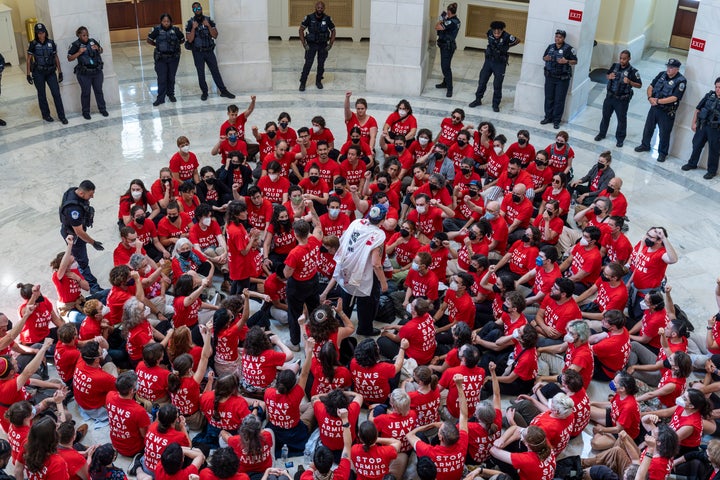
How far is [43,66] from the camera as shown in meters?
13.7

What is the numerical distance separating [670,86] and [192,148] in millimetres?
8252

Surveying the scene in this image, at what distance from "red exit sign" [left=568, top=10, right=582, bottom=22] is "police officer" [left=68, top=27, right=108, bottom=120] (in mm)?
8742

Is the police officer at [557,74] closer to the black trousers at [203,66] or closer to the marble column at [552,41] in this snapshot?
the marble column at [552,41]

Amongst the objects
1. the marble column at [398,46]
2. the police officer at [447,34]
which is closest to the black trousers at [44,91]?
the marble column at [398,46]

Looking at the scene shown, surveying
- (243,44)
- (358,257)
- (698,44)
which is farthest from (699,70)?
(243,44)

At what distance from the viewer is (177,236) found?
377 inches

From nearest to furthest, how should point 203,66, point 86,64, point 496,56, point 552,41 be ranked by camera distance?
point 86,64
point 552,41
point 496,56
point 203,66

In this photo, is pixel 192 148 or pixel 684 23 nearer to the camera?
pixel 192 148

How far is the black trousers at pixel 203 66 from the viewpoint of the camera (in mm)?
15258

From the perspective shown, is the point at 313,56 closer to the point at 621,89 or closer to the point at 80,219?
the point at 621,89

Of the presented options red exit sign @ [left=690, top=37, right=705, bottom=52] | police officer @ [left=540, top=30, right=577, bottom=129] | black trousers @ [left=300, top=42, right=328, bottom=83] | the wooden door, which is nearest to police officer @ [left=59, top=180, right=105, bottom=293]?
black trousers @ [left=300, top=42, right=328, bottom=83]

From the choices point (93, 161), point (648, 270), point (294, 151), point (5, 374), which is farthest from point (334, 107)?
point (5, 374)

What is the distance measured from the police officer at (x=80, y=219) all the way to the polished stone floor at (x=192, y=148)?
28 centimetres

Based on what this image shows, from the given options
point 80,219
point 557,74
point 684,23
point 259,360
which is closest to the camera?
point 259,360
